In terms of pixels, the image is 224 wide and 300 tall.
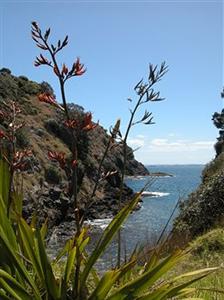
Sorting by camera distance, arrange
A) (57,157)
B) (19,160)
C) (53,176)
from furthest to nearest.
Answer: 1. (53,176)
2. (19,160)
3. (57,157)

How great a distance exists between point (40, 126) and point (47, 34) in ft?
164

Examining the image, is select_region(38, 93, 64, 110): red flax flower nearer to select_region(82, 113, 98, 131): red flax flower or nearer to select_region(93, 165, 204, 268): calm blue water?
select_region(82, 113, 98, 131): red flax flower

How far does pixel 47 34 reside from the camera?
2602 millimetres

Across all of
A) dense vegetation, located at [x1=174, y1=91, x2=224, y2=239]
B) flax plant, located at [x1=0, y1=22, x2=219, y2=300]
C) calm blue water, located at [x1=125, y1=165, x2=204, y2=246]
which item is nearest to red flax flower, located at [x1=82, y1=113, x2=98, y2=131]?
flax plant, located at [x1=0, y1=22, x2=219, y2=300]

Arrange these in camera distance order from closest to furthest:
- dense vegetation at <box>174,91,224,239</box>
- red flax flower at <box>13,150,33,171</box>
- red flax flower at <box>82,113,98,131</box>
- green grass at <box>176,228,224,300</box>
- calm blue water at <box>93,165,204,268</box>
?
red flax flower at <box>82,113,98,131</box> < red flax flower at <box>13,150,33,171</box> < calm blue water at <box>93,165,204,268</box> < green grass at <box>176,228,224,300</box> < dense vegetation at <box>174,91,224,239</box>

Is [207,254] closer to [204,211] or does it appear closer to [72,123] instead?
[204,211]

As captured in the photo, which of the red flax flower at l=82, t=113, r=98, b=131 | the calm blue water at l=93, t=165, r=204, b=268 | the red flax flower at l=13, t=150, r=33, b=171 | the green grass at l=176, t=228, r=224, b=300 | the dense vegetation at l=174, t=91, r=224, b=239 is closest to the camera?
the red flax flower at l=82, t=113, r=98, b=131

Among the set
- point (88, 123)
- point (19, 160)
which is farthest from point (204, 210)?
point (88, 123)

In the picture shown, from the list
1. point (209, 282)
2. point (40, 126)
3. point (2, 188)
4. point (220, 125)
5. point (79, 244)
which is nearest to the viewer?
point (79, 244)

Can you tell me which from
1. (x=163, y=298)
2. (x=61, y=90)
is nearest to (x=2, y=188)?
(x=61, y=90)

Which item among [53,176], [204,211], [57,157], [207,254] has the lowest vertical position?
[207,254]

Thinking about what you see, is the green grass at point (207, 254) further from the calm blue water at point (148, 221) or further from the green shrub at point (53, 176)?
the green shrub at point (53, 176)

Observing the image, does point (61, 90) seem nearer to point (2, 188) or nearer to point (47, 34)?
point (47, 34)

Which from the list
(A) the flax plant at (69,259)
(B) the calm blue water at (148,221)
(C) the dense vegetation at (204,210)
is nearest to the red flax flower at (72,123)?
(A) the flax plant at (69,259)
